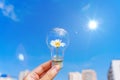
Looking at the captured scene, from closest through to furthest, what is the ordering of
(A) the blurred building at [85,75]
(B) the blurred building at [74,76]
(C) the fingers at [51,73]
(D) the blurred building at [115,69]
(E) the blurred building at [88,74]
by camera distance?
(C) the fingers at [51,73] → (D) the blurred building at [115,69] → (B) the blurred building at [74,76] → (A) the blurred building at [85,75] → (E) the blurred building at [88,74]

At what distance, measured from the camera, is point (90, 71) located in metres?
36.5

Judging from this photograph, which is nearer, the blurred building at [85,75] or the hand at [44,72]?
the hand at [44,72]

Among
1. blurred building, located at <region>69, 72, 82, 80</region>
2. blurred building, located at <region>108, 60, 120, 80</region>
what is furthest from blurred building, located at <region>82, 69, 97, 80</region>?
blurred building, located at <region>108, 60, 120, 80</region>

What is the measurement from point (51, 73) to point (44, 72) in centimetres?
7

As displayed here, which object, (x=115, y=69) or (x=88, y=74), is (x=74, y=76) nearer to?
(x=88, y=74)

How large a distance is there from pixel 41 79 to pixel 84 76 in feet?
117

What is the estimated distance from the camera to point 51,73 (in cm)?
73

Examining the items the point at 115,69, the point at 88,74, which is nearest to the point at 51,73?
the point at 115,69

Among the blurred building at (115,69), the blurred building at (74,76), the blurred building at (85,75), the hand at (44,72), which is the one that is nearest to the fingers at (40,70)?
the hand at (44,72)

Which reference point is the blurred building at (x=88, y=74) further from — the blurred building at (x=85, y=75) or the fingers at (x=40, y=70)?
the fingers at (x=40, y=70)

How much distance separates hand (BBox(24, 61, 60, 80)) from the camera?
724mm

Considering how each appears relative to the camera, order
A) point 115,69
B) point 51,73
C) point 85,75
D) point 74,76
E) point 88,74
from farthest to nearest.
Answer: point 88,74
point 85,75
point 74,76
point 115,69
point 51,73

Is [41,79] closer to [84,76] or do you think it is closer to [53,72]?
[53,72]

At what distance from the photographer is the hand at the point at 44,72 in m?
0.72
